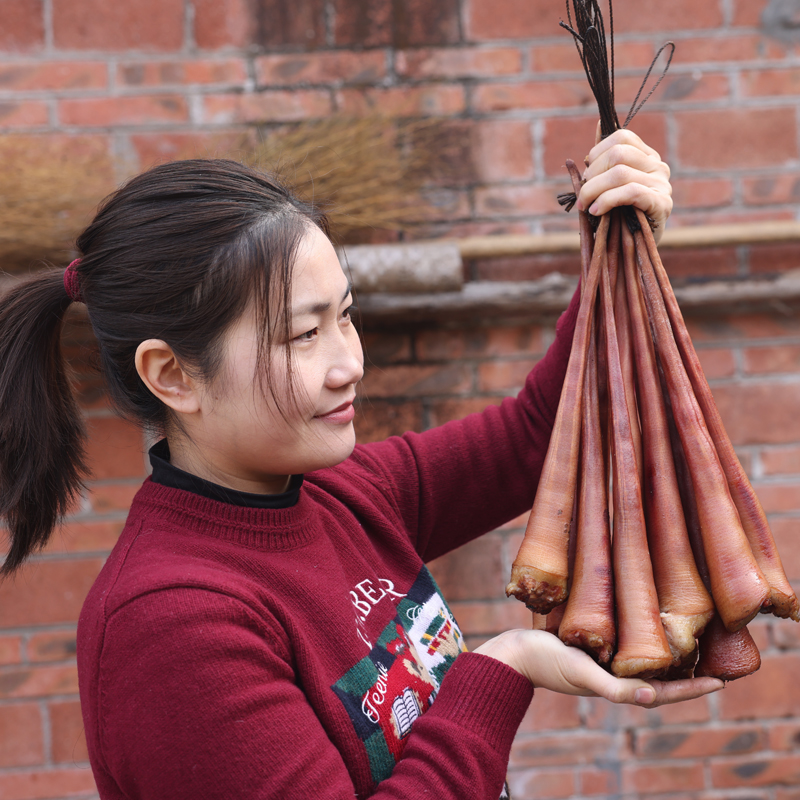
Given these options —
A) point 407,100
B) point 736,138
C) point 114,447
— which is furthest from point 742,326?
point 114,447

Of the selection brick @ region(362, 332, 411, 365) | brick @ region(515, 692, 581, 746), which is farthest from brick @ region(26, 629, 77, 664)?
brick @ region(515, 692, 581, 746)

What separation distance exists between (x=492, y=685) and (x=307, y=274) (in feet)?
1.52

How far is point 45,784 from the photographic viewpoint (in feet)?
5.13

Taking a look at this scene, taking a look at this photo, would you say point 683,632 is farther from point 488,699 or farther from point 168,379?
point 168,379

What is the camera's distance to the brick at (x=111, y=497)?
154cm

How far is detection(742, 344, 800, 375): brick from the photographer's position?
1577 millimetres

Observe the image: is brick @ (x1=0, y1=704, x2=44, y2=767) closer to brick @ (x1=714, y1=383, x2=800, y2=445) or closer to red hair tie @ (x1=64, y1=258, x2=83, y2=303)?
red hair tie @ (x1=64, y1=258, x2=83, y2=303)

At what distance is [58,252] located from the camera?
55.2 inches

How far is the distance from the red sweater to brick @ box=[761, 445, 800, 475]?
0.85 m

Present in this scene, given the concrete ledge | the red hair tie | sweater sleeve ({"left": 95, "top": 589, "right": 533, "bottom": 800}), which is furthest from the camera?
the concrete ledge

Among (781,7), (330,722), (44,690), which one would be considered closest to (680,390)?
(330,722)

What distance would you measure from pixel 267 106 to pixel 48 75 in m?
0.45

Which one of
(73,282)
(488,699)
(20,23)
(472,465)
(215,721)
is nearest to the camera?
(215,721)

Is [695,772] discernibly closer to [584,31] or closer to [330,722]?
[330,722]
